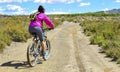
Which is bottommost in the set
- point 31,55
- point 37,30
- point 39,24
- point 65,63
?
point 65,63

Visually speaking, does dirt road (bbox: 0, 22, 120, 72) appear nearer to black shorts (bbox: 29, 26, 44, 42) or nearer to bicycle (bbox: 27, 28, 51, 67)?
bicycle (bbox: 27, 28, 51, 67)

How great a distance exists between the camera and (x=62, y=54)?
14.3m

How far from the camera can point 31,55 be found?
11445 mm

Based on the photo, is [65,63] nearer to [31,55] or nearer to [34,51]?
[34,51]

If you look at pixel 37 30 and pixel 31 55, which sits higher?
pixel 37 30

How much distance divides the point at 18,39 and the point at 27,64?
820cm

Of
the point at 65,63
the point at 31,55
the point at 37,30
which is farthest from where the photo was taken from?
the point at 65,63

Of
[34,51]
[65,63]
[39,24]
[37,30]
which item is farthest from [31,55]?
[65,63]

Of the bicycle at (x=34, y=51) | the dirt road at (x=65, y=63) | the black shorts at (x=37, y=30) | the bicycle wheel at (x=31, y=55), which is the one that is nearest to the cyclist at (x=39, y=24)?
the black shorts at (x=37, y=30)

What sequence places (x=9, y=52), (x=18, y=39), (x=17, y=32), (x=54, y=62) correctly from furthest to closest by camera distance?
(x=17, y=32) < (x=18, y=39) < (x=9, y=52) < (x=54, y=62)

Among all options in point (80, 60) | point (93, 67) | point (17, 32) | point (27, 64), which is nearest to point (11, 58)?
point (27, 64)

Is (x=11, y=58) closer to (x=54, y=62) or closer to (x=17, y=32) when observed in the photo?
(x=54, y=62)

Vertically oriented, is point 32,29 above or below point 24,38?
above

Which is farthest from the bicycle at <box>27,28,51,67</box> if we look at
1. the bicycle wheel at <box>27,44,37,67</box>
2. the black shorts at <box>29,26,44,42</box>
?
the black shorts at <box>29,26,44,42</box>
